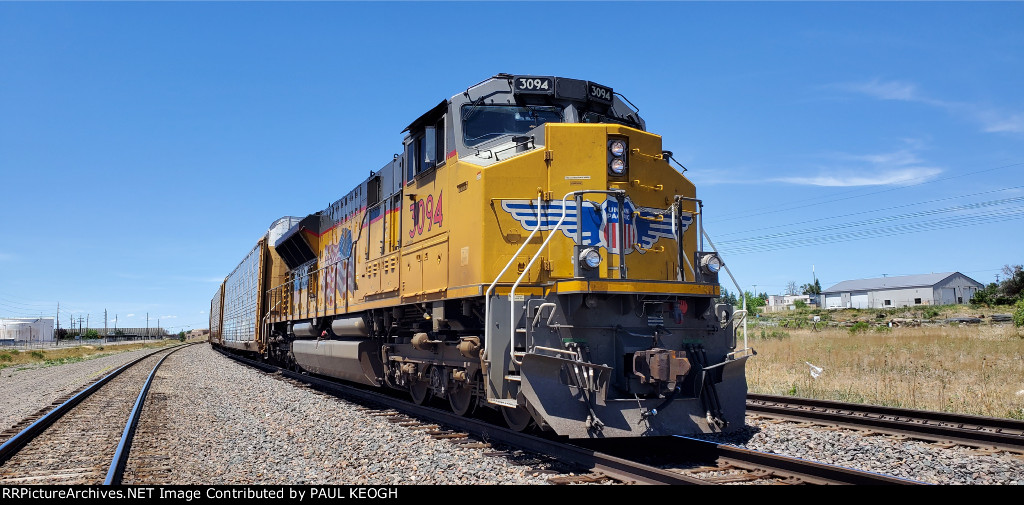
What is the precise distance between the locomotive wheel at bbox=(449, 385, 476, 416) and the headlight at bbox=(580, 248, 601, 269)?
7.44ft

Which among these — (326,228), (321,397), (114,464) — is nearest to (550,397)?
(114,464)

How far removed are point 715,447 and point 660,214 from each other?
2.27 m

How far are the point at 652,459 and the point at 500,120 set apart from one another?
146 inches

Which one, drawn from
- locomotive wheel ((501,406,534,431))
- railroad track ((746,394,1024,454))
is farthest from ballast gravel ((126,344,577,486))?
railroad track ((746,394,1024,454))

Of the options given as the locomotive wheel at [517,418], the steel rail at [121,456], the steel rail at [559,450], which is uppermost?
the locomotive wheel at [517,418]

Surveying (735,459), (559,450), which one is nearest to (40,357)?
(559,450)

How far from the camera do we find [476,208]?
661 centimetres

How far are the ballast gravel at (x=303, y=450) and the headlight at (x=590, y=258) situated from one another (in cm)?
174

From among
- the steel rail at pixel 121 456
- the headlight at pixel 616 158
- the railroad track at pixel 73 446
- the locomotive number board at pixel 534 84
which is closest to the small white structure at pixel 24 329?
the railroad track at pixel 73 446

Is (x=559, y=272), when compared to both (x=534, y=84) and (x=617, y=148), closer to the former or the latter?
(x=617, y=148)

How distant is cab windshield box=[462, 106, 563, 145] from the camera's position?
714 cm

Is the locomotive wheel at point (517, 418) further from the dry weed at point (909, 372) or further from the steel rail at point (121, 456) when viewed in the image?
the dry weed at point (909, 372)

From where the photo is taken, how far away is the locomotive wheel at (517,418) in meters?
6.61
